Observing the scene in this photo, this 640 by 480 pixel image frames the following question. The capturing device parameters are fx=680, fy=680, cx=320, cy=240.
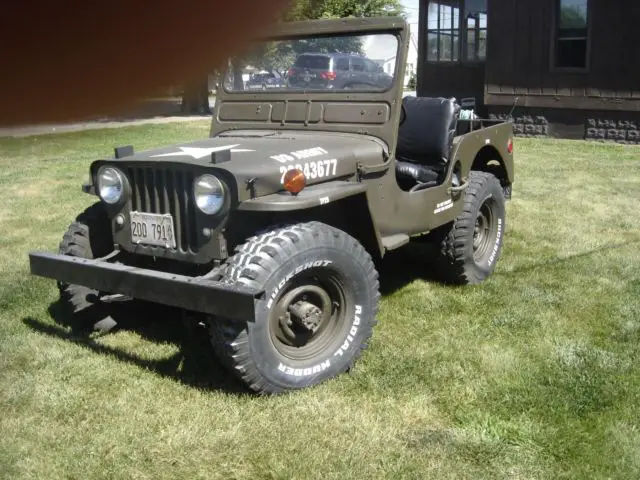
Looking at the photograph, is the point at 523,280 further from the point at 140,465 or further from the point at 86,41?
the point at 86,41

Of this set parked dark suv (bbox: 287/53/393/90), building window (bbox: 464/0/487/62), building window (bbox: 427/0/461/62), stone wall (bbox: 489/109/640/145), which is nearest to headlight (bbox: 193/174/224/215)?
parked dark suv (bbox: 287/53/393/90)

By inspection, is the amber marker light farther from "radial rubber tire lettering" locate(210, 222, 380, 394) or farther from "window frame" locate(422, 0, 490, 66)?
"window frame" locate(422, 0, 490, 66)

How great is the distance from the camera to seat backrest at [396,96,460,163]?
5.24 metres

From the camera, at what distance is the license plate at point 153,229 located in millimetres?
3445

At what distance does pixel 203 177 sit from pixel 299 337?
0.94m

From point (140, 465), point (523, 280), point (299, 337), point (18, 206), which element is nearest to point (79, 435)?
point (140, 465)

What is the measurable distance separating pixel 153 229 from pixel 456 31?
1322 cm

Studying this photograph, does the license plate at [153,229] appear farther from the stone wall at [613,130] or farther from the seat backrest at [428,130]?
the stone wall at [613,130]

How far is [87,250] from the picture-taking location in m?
3.86

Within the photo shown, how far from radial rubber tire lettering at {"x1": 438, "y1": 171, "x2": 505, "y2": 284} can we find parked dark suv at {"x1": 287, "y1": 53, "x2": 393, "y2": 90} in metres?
1.23

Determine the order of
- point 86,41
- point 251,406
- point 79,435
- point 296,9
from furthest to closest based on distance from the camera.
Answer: point 251,406, point 79,435, point 296,9, point 86,41

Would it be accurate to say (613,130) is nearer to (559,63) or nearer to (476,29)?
(559,63)

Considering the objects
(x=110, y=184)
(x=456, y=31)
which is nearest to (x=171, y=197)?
(x=110, y=184)

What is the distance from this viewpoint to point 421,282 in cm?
510
